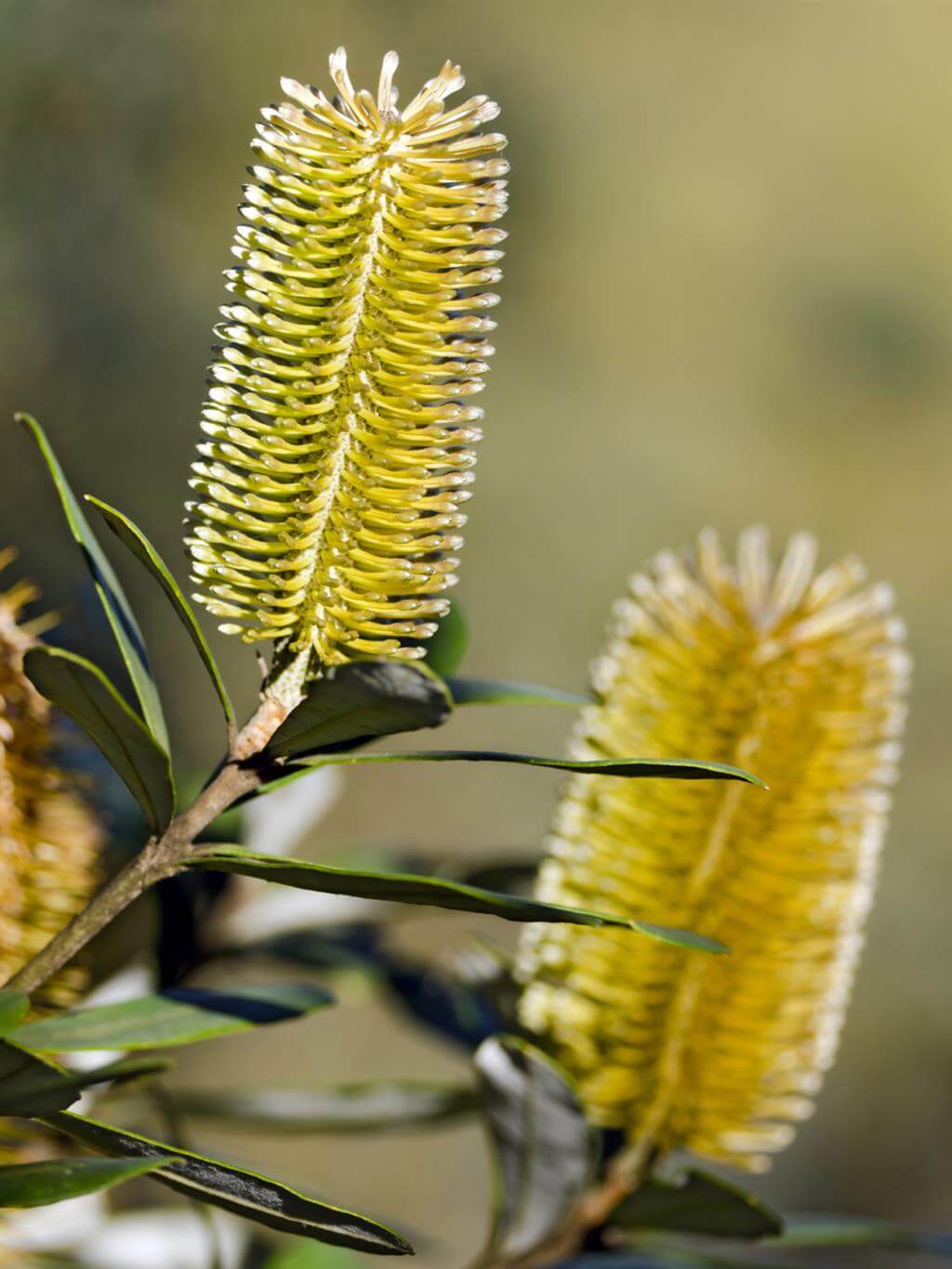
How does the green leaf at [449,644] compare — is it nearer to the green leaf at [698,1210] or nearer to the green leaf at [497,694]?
the green leaf at [497,694]

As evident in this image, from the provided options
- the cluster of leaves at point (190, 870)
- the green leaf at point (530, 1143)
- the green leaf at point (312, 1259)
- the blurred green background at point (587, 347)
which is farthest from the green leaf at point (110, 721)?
the blurred green background at point (587, 347)

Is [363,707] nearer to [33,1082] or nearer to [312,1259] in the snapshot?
[33,1082]

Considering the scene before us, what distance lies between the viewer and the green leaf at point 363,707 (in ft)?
0.75

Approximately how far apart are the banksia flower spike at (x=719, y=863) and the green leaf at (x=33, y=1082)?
189 mm

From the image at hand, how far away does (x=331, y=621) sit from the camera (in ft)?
0.87

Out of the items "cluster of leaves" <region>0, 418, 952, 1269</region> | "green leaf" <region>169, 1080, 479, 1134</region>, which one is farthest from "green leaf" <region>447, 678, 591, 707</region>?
"green leaf" <region>169, 1080, 479, 1134</region>

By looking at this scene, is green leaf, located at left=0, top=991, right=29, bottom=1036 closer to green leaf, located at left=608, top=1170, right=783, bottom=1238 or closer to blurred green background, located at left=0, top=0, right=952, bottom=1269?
green leaf, located at left=608, top=1170, right=783, bottom=1238

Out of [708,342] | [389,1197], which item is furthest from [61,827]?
[708,342]

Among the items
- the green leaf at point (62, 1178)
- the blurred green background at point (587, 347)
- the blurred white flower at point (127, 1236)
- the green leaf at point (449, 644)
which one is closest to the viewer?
the green leaf at point (62, 1178)

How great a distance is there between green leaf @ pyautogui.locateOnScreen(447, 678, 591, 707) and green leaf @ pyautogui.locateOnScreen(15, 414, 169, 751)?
0.07 meters

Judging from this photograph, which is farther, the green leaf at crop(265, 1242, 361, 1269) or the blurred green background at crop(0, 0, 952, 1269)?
the blurred green background at crop(0, 0, 952, 1269)

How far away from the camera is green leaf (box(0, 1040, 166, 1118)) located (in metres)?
0.22

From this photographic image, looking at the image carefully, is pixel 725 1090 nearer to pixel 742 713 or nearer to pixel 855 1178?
pixel 742 713

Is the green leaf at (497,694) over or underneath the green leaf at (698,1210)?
over
